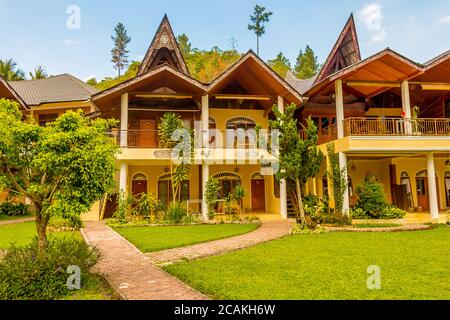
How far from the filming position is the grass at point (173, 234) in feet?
29.6

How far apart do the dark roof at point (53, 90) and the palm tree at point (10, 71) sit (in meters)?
13.6

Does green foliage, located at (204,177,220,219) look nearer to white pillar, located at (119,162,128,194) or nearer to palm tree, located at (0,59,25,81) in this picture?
white pillar, located at (119,162,128,194)

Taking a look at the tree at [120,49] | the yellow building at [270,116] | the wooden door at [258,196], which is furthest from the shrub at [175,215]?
the tree at [120,49]

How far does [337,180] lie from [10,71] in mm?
36408

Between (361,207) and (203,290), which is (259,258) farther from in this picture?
(361,207)

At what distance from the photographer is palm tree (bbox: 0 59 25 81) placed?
34.4 m

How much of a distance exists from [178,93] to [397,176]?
12.7 metres

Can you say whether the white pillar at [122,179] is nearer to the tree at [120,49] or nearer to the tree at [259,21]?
the tree at [259,21]

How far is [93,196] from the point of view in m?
5.41

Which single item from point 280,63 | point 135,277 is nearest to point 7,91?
point 135,277

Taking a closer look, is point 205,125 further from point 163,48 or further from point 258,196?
point 163,48

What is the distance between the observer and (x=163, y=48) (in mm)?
18906
